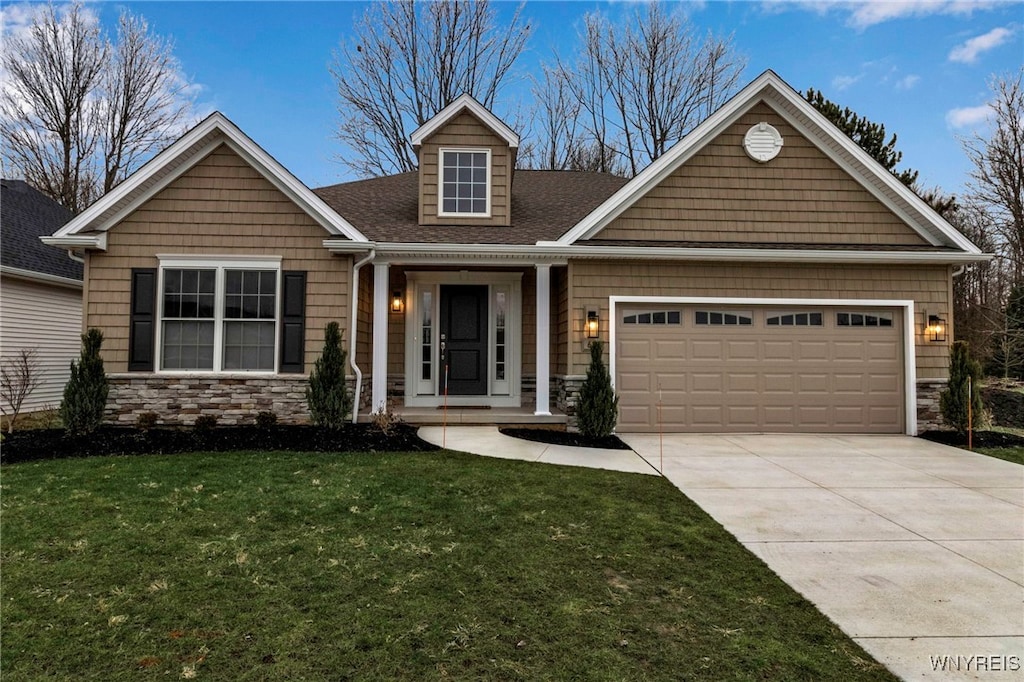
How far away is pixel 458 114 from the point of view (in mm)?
9383

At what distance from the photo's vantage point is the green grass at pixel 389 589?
2305mm

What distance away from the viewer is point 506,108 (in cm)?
2022

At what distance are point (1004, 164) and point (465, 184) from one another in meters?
17.1

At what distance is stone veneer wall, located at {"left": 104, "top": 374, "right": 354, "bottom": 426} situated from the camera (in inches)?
316

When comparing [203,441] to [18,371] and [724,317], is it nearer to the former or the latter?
[18,371]

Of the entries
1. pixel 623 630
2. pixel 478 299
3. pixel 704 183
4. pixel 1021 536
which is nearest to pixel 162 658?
pixel 623 630

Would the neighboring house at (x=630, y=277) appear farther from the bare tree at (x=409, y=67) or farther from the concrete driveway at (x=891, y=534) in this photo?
the bare tree at (x=409, y=67)

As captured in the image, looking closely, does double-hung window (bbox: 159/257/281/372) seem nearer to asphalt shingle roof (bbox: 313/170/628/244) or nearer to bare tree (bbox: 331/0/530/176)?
asphalt shingle roof (bbox: 313/170/628/244)

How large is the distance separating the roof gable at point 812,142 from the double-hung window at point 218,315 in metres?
4.85

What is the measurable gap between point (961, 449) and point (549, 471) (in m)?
6.24

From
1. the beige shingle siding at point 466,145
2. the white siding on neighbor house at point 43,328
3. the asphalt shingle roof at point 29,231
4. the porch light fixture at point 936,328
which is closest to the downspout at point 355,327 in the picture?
the beige shingle siding at point 466,145

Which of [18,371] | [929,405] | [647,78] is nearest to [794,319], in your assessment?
[929,405]

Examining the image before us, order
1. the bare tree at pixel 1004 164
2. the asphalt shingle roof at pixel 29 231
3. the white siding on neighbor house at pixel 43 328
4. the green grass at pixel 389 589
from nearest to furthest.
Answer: the green grass at pixel 389 589 → the white siding on neighbor house at pixel 43 328 → the asphalt shingle roof at pixel 29 231 → the bare tree at pixel 1004 164

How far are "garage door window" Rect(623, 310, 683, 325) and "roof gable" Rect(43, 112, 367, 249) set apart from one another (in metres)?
4.46
